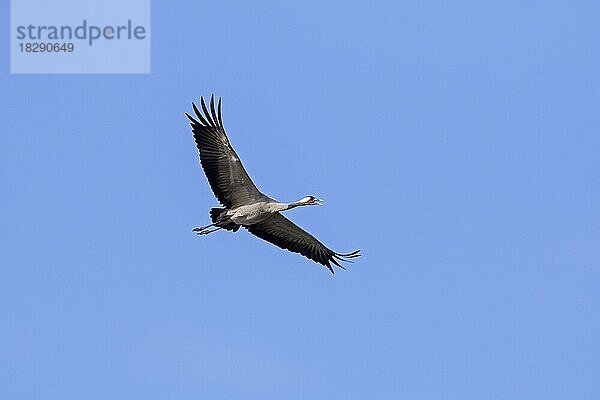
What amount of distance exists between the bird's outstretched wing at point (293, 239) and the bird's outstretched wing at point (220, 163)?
1.68 meters

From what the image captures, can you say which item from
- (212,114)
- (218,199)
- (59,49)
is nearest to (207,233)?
(218,199)

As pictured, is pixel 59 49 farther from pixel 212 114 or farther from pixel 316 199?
pixel 316 199

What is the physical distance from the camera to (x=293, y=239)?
47875mm

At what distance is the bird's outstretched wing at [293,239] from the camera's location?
4675cm

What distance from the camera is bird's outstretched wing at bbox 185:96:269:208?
44562mm

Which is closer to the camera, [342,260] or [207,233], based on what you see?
[207,233]

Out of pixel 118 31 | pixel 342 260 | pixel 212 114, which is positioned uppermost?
pixel 118 31

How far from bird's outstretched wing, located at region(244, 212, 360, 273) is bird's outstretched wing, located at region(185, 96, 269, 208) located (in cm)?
168

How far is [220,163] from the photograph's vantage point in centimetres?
4481

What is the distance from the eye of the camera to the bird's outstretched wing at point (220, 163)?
4456cm

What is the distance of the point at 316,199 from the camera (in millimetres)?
44594

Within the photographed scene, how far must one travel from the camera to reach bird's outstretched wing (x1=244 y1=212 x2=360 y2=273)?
1841 inches

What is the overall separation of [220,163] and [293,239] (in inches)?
187

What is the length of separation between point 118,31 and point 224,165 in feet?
21.9
